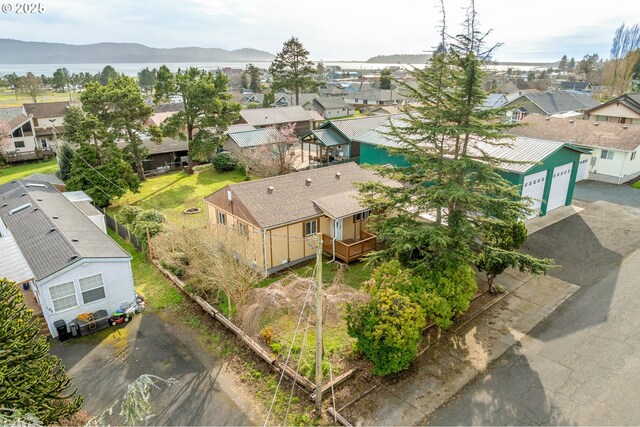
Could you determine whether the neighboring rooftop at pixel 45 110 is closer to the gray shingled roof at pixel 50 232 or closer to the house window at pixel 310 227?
the gray shingled roof at pixel 50 232

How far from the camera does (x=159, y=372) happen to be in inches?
545

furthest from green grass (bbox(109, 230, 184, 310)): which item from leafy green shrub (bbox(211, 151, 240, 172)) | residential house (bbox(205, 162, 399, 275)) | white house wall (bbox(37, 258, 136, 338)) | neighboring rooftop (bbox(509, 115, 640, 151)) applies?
neighboring rooftop (bbox(509, 115, 640, 151))

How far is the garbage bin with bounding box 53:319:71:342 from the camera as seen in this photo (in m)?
15.4

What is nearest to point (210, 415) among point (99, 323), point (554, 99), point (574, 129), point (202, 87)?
point (99, 323)

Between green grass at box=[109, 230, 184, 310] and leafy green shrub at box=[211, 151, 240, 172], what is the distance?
1851 cm

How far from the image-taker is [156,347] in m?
15.2

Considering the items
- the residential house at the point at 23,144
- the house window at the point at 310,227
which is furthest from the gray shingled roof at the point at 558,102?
the residential house at the point at 23,144

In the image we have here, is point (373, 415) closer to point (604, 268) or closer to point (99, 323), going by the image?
point (99, 323)

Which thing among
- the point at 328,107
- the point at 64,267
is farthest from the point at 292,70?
the point at 64,267

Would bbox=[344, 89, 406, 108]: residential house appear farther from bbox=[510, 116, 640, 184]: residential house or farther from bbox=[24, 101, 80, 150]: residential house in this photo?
bbox=[24, 101, 80, 150]: residential house

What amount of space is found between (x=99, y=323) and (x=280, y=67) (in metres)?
65.3

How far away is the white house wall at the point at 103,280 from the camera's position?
1531 cm

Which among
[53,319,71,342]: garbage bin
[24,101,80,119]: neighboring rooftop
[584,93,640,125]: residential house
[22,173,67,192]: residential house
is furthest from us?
[24,101,80,119]: neighboring rooftop

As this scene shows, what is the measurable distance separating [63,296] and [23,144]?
143 feet
